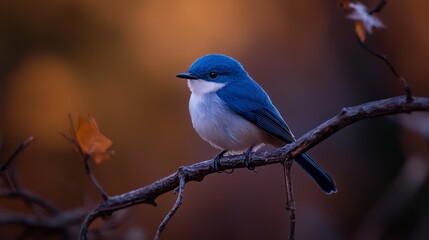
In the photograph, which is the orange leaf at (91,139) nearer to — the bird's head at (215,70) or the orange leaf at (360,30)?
the bird's head at (215,70)

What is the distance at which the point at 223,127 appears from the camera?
3645mm

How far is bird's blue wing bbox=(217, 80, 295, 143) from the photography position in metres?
3.64

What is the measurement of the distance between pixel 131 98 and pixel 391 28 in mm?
3102

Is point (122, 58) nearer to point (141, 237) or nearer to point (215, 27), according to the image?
point (215, 27)

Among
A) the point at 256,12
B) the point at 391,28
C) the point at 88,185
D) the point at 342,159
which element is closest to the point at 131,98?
the point at 88,185

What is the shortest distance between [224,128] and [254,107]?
0.29 m

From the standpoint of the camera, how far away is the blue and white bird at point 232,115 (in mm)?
3625

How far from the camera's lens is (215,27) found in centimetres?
671

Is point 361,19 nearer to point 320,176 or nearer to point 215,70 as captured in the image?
point 320,176

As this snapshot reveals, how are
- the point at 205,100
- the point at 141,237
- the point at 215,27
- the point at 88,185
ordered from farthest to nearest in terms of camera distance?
1. the point at 215,27
2. the point at 88,185
3. the point at 141,237
4. the point at 205,100

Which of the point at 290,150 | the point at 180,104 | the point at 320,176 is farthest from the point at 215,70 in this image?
the point at 180,104

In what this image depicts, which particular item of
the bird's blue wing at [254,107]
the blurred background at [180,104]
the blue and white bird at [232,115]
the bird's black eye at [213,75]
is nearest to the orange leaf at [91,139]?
the blue and white bird at [232,115]

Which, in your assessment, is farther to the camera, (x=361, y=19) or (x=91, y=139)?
(x=91, y=139)

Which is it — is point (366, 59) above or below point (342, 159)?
above
